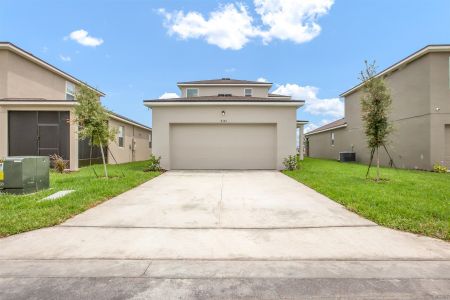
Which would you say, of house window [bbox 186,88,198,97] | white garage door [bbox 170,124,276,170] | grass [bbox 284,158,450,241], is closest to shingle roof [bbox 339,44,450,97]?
white garage door [bbox 170,124,276,170]

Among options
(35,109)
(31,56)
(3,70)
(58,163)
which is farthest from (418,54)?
(3,70)

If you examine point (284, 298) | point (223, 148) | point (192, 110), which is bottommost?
point (284, 298)

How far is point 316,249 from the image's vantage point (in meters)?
3.96

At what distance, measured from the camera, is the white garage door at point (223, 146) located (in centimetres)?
1438

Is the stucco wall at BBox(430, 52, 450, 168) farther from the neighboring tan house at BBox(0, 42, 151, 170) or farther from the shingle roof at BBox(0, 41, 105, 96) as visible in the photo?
the shingle roof at BBox(0, 41, 105, 96)

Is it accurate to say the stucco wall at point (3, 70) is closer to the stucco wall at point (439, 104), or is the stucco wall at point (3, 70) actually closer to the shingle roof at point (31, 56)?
the shingle roof at point (31, 56)

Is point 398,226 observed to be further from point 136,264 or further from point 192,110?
Answer: point 192,110

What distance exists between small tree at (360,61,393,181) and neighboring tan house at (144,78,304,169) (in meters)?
4.11

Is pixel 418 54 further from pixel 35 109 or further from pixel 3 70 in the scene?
pixel 3 70

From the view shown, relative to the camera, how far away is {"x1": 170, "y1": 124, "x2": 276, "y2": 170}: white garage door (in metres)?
14.4

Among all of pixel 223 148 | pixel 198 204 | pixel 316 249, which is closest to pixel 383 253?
pixel 316 249

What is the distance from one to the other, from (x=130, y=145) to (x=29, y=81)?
7812mm

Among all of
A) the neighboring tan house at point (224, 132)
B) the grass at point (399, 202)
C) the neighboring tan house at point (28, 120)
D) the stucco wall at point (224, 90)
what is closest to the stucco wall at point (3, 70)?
the neighboring tan house at point (28, 120)

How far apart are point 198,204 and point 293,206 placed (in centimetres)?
236
